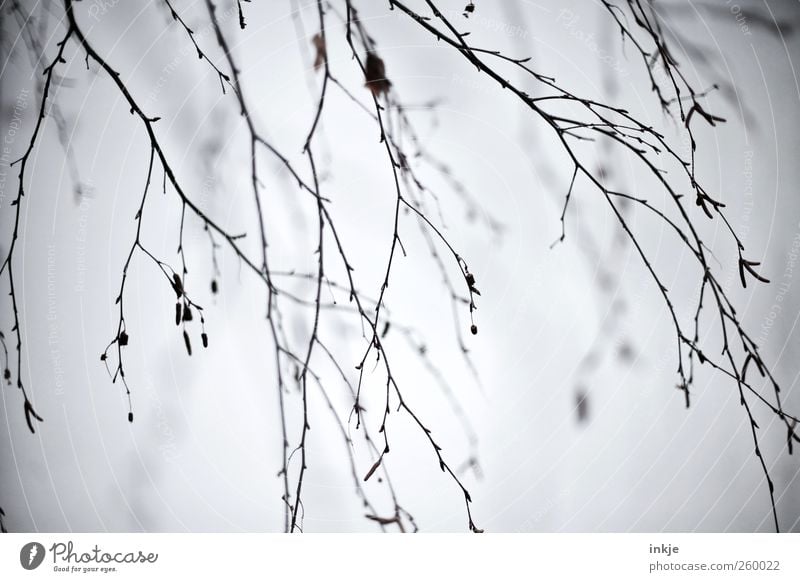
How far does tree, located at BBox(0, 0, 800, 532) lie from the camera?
2.03 ft

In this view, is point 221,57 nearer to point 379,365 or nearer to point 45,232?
point 45,232

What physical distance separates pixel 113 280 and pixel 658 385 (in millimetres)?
611

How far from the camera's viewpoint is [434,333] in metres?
0.64

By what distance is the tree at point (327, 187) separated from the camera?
0.62 m

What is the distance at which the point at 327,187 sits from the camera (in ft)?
2.04

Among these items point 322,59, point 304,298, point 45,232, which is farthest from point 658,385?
point 45,232
